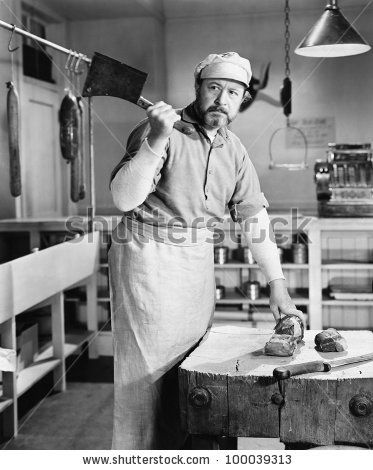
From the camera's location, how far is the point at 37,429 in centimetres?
336

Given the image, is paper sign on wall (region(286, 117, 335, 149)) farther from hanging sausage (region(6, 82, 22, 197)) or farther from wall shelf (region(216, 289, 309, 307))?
hanging sausage (region(6, 82, 22, 197))

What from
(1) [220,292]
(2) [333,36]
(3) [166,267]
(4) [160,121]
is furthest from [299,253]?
(4) [160,121]

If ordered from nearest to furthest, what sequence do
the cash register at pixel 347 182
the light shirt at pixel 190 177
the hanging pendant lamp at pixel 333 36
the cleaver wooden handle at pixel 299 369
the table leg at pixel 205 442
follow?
1. the cleaver wooden handle at pixel 299 369
2. the table leg at pixel 205 442
3. the light shirt at pixel 190 177
4. the hanging pendant lamp at pixel 333 36
5. the cash register at pixel 347 182

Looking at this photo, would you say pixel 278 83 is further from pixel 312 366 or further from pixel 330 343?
pixel 312 366

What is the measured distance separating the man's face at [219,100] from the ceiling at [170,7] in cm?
412

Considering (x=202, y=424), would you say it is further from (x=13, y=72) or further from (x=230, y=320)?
(x=13, y=72)

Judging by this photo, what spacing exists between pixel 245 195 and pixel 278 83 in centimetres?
412

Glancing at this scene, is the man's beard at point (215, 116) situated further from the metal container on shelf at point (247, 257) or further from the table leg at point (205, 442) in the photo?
the metal container on shelf at point (247, 257)

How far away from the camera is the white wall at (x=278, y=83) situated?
5930 millimetres

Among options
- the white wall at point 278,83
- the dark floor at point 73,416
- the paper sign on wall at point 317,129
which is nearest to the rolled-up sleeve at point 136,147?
the dark floor at point 73,416

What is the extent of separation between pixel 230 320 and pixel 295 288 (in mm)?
606

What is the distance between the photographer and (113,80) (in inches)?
72.9

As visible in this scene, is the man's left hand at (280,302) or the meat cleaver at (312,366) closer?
the meat cleaver at (312,366)
